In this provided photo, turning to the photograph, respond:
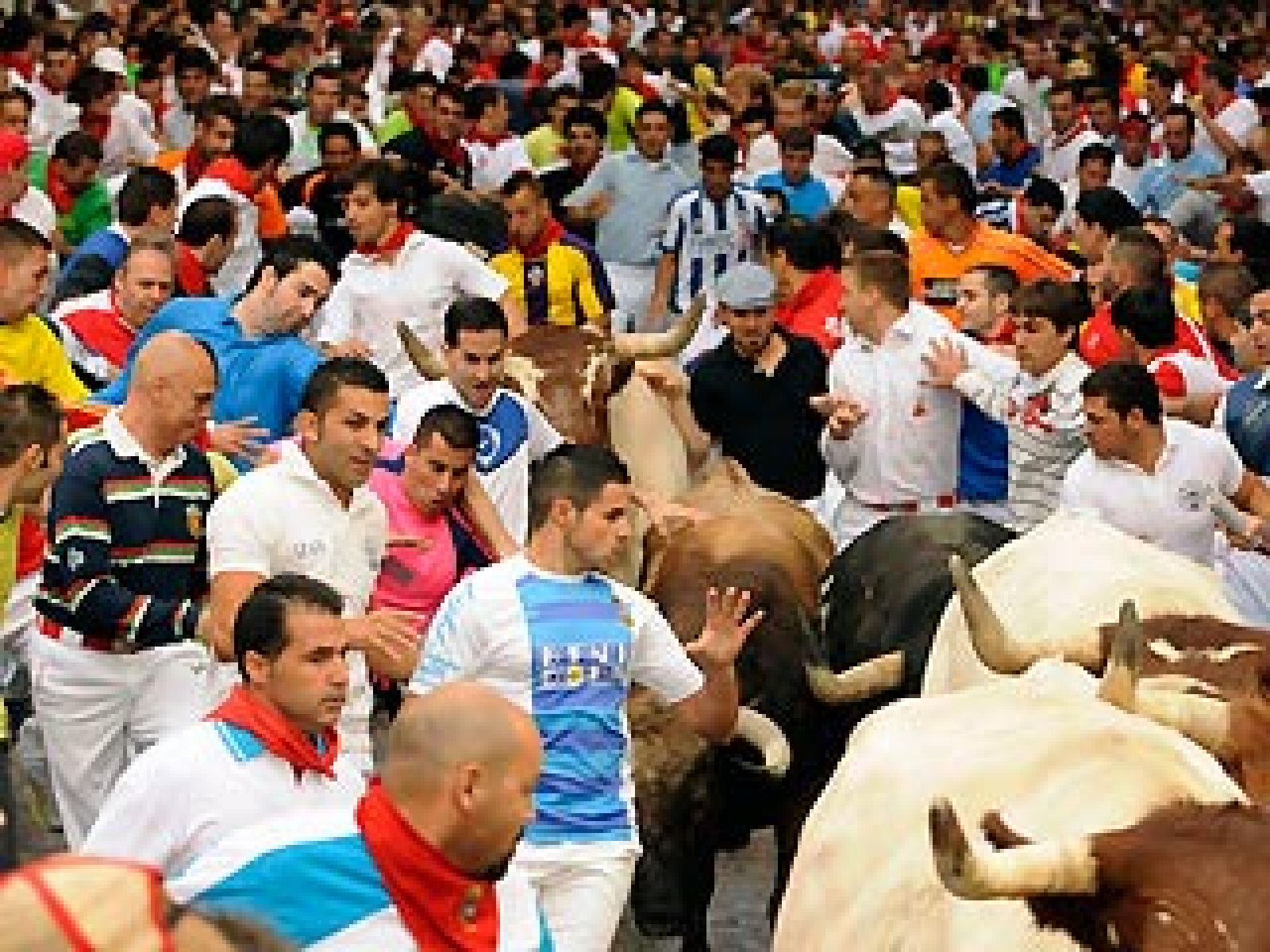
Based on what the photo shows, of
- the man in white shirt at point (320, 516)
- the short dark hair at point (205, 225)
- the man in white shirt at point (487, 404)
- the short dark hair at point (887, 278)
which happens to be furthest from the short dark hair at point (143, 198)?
the man in white shirt at point (320, 516)

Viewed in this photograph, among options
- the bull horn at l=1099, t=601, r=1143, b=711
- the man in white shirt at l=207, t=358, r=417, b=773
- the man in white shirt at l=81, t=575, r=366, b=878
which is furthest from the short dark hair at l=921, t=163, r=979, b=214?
the man in white shirt at l=81, t=575, r=366, b=878

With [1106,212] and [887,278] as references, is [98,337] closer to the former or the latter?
[887,278]

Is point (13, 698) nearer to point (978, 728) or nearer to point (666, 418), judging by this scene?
point (666, 418)

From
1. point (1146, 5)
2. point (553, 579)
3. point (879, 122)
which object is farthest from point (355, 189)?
point (1146, 5)

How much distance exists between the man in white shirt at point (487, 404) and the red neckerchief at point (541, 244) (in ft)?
9.82

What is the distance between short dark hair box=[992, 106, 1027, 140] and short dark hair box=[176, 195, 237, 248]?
7.26m

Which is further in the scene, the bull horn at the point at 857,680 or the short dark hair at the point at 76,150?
the short dark hair at the point at 76,150

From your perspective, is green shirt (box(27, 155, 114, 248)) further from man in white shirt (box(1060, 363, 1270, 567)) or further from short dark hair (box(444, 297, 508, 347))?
man in white shirt (box(1060, 363, 1270, 567))

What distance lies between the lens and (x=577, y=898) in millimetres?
6586

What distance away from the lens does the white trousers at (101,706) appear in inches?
301

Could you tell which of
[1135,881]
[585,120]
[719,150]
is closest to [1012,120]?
[585,120]

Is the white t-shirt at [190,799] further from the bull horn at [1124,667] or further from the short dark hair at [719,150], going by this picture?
the short dark hair at [719,150]

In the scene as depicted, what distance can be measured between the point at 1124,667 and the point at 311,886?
2301mm

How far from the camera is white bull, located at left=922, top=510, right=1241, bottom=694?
6.89 m
